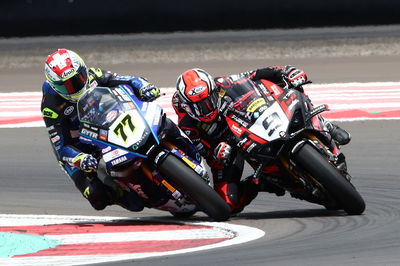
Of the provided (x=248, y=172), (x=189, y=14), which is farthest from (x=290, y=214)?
(x=189, y=14)

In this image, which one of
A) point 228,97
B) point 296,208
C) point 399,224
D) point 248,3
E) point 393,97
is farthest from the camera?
point 248,3

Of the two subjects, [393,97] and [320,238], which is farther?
[393,97]

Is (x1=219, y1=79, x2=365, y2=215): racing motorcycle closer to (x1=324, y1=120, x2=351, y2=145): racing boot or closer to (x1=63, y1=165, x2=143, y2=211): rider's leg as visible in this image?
(x1=324, y1=120, x2=351, y2=145): racing boot

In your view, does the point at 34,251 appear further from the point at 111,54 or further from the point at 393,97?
the point at 111,54

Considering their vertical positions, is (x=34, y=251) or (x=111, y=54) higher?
(x=34, y=251)

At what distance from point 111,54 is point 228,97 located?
950 centimetres

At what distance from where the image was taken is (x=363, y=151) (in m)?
10.8

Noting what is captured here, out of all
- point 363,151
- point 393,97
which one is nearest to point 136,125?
point 363,151

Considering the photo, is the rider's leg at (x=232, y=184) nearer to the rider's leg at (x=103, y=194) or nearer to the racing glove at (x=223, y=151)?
the racing glove at (x=223, y=151)

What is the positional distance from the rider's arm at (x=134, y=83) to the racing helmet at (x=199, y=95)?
539mm

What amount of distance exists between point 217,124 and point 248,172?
2.56m

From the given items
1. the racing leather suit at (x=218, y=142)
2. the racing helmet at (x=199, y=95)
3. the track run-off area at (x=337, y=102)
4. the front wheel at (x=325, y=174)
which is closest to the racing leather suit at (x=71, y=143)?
the racing leather suit at (x=218, y=142)

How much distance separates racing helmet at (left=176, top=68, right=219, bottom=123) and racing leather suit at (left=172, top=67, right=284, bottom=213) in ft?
0.50

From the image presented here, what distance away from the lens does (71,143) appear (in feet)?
→ 26.6
